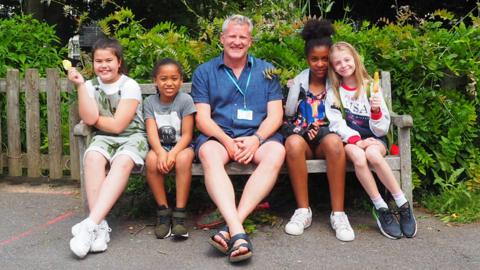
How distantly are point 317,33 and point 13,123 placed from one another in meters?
3.19

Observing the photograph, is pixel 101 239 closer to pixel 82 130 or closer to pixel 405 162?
pixel 82 130

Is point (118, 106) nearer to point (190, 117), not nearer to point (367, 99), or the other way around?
point (190, 117)

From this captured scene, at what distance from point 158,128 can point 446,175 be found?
2.31 m

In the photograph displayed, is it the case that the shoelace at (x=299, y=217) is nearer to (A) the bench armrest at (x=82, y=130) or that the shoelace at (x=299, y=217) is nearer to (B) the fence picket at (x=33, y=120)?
(A) the bench armrest at (x=82, y=130)

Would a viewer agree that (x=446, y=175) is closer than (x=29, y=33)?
Yes

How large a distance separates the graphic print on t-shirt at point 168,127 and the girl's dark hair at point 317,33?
1083mm

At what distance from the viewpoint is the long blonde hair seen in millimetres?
3832

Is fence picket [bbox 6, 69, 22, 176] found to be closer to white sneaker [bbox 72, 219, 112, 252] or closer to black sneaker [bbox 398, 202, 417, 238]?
white sneaker [bbox 72, 219, 112, 252]

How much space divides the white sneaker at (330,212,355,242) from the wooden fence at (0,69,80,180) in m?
2.66

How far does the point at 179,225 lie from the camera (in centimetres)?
358

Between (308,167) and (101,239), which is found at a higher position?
(308,167)

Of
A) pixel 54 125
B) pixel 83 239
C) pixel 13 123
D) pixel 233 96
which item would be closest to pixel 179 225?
pixel 83 239

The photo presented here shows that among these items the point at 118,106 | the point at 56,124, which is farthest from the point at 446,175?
the point at 56,124

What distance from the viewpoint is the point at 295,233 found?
12.1 ft
